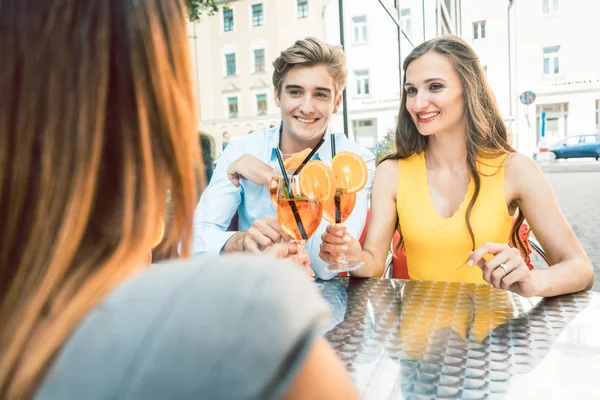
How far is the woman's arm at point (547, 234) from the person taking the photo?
4.95 feet

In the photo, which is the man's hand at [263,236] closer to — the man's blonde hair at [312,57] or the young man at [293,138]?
the young man at [293,138]

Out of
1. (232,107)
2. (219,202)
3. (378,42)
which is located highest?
(378,42)

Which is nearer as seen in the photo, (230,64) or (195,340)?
(195,340)

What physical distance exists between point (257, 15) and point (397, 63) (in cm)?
489

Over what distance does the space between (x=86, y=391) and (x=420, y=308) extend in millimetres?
1194

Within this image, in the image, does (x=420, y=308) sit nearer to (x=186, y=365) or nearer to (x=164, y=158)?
(x=164, y=158)

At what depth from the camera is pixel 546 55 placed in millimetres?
25781

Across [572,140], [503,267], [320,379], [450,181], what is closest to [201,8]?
[450,181]

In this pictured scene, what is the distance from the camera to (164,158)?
0.57m

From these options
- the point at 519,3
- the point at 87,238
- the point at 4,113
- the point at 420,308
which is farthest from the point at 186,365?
the point at 519,3

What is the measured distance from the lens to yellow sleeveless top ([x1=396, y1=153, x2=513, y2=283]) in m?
2.10

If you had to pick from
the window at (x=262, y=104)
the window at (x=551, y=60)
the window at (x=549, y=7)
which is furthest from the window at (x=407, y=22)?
the window at (x=549, y=7)

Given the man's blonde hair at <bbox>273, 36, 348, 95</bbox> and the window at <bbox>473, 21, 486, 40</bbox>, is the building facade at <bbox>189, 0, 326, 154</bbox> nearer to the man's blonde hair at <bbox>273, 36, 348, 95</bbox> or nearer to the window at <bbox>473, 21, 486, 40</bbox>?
the man's blonde hair at <bbox>273, 36, 348, 95</bbox>

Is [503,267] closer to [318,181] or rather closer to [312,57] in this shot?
[318,181]
